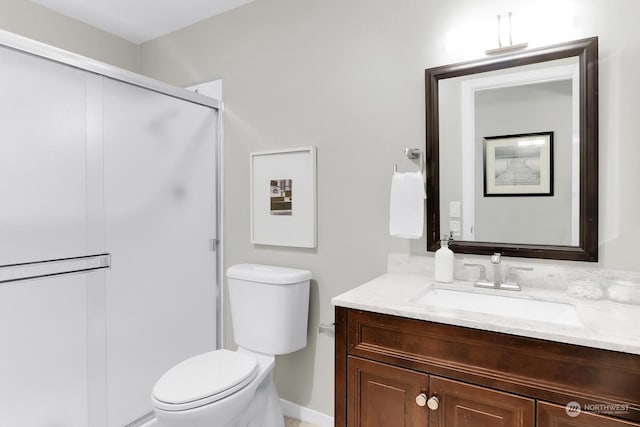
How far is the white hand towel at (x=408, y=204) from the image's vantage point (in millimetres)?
1629

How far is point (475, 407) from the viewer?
3.68 ft

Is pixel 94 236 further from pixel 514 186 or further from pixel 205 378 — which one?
pixel 514 186

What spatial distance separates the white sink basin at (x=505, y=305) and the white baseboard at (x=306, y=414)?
3.25 feet

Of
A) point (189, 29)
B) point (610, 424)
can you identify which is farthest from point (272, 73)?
point (610, 424)

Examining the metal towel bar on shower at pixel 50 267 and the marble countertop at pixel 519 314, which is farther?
the metal towel bar on shower at pixel 50 267

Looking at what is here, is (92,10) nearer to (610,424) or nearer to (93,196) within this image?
(93,196)

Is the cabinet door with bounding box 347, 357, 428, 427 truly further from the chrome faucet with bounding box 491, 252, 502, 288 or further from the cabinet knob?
the chrome faucet with bounding box 491, 252, 502, 288

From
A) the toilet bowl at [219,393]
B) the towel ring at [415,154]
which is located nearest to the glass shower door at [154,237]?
the toilet bowl at [219,393]

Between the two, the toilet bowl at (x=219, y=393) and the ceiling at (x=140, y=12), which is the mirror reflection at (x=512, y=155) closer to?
the toilet bowl at (x=219, y=393)

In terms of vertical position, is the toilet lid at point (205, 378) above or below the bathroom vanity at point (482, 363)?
below

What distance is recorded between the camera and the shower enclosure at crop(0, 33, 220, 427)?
151cm

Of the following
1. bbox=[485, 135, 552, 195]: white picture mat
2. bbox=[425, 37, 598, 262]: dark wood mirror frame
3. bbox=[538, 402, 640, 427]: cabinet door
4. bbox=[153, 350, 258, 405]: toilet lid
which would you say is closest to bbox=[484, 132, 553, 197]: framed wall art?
bbox=[485, 135, 552, 195]: white picture mat

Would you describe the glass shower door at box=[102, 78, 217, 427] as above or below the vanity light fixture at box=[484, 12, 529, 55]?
below

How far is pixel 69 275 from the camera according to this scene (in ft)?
5.51
